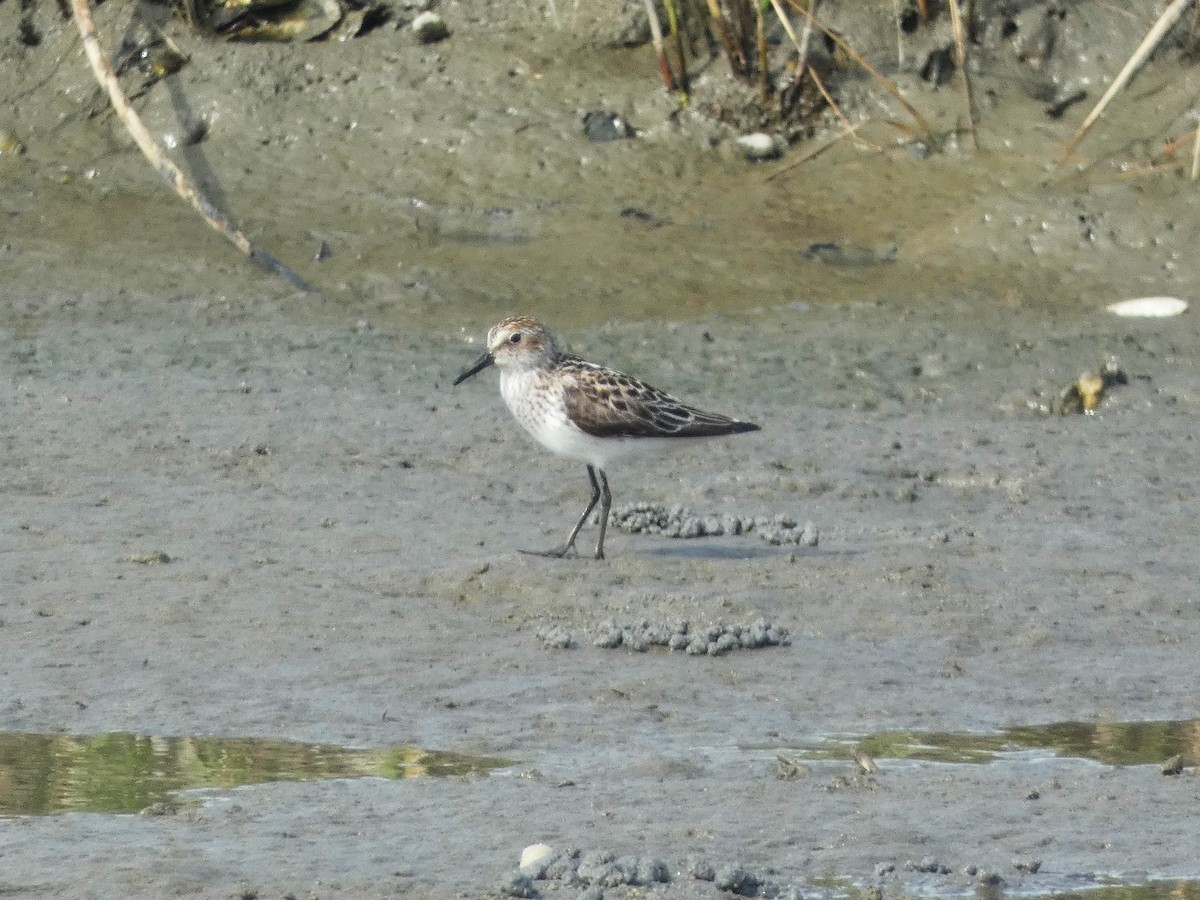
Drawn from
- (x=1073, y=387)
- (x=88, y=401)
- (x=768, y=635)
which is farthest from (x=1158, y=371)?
(x=88, y=401)

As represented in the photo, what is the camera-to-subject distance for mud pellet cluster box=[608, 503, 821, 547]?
25.6 ft

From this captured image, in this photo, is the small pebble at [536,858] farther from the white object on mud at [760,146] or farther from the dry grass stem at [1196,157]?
the white object on mud at [760,146]

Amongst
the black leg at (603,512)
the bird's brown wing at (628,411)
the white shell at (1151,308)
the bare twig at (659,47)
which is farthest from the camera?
the bare twig at (659,47)

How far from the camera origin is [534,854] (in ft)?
15.1

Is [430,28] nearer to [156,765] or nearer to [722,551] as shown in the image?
[722,551]

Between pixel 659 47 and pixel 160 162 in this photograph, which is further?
pixel 659 47

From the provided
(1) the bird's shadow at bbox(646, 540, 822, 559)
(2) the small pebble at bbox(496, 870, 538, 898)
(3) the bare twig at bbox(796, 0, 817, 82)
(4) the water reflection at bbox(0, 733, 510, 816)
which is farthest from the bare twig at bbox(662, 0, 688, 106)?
(2) the small pebble at bbox(496, 870, 538, 898)

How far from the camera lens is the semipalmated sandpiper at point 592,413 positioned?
7809 mm

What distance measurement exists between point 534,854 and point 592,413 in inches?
132

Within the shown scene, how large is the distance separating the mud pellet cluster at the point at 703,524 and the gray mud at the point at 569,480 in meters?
0.07

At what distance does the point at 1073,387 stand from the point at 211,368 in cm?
430

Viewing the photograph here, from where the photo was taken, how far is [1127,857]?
4.83 metres

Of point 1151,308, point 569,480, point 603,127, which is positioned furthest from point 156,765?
point 603,127

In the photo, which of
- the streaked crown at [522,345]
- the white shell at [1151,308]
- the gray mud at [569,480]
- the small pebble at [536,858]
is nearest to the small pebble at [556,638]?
the gray mud at [569,480]
